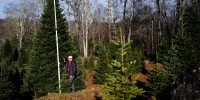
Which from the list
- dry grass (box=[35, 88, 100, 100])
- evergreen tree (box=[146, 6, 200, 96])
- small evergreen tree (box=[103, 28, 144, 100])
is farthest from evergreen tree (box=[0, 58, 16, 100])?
small evergreen tree (box=[103, 28, 144, 100])

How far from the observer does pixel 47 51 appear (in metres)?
22.4

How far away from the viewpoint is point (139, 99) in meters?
12.0

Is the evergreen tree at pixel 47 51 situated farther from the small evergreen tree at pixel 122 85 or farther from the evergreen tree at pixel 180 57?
the small evergreen tree at pixel 122 85

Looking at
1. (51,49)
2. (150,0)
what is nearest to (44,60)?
(51,49)

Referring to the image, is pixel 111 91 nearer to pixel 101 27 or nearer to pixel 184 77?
pixel 184 77

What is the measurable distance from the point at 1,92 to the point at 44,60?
5.24 meters

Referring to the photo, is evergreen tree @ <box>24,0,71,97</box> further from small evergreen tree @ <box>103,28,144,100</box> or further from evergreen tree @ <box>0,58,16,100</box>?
small evergreen tree @ <box>103,28,144,100</box>

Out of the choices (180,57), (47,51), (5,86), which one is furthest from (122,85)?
(5,86)

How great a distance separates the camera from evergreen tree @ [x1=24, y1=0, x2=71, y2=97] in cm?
2164

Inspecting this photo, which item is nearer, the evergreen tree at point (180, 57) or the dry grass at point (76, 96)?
the dry grass at point (76, 96)

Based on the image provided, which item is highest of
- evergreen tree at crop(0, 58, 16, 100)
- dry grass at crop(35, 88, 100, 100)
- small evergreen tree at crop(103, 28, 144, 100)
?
small evergreen tree at crop(103, 28, 144, 100)

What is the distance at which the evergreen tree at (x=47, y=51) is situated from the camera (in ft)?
71.0

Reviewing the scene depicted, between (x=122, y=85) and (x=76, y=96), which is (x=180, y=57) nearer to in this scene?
(x=76, y=96)

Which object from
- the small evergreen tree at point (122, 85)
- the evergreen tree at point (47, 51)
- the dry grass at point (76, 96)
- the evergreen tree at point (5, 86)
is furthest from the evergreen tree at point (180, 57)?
the evergreen tree at point (5, 86)
